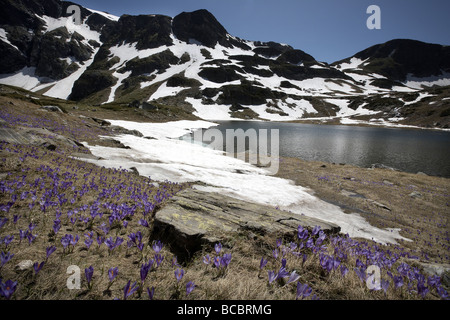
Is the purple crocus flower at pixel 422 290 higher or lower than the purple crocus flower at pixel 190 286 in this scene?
lower

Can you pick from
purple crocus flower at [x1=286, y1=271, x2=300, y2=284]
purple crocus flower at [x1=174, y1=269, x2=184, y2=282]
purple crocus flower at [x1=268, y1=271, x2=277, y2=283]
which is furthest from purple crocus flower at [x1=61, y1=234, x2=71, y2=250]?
purple crocus flower at [x1=286, y1=271, x2=300, y2=284]

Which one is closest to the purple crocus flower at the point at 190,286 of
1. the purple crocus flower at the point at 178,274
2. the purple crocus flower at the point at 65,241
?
the purple crocus flower at the point at 178,274

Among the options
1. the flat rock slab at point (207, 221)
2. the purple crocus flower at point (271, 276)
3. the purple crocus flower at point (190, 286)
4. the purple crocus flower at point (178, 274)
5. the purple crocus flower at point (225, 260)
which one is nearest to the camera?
the purple crocus flower at point (190, 286)

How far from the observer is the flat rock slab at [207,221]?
400 centimetres

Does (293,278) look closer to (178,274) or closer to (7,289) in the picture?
(178,274)

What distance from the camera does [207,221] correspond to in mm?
4699

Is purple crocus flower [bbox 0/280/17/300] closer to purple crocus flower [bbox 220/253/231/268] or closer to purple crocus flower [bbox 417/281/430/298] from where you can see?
Result: purple crocus flower [bbox 220/253/231/268]

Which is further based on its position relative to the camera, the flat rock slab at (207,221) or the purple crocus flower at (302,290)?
the flat rock slab at (207,221)

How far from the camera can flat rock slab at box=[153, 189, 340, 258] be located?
4.00 meters

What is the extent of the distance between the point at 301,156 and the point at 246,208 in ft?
122

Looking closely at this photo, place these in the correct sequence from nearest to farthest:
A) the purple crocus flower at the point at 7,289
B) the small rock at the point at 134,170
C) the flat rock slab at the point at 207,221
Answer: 1. the purple crocus flower at the point at 7,289
2. the flat rock slab at the point at 207,221
3. the small rock at the point at 134,170

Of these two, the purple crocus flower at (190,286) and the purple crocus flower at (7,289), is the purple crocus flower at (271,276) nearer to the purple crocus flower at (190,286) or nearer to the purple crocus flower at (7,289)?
the purple crocus flower at (190,286)
